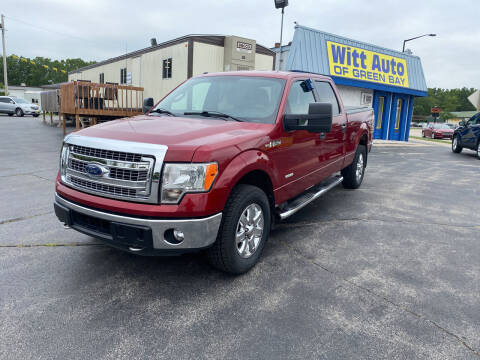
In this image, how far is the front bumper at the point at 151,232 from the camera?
2.71m

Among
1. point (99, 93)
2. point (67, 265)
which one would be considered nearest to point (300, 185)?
point (67, 265)

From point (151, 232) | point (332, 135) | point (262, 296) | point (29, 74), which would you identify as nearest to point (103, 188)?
point (151, 232)

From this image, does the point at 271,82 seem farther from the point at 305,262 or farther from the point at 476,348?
the point at 476,348

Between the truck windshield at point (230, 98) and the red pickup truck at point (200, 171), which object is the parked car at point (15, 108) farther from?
the red pickup truck at point (200, 171)

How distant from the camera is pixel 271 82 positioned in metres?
4.20

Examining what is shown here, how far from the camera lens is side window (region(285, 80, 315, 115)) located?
4.10 m

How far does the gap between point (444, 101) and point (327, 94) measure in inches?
6049

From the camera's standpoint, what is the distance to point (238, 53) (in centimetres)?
1652

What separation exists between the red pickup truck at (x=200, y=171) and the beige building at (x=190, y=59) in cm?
1221

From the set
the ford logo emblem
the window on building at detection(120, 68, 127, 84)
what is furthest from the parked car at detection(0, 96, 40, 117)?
the ford logo emblem

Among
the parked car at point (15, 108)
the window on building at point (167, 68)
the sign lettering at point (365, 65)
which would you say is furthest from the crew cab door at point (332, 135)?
the parked car at point (15, 108)

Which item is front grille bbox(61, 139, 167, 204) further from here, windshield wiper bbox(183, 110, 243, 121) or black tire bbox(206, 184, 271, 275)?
windshield wiper bbox(183, 110, 243, 121)

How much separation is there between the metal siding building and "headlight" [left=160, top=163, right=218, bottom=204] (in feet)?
45.9

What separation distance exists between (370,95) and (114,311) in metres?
20.8
